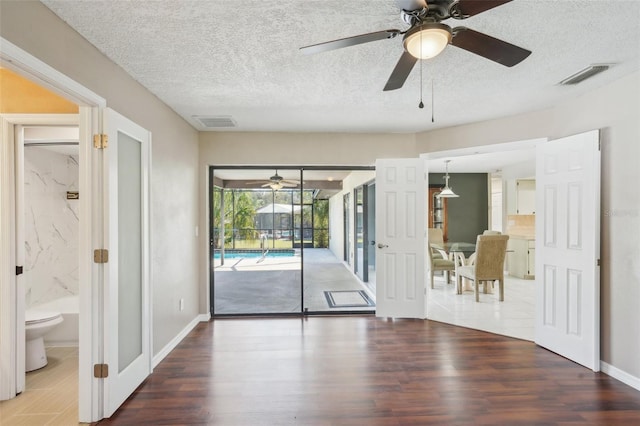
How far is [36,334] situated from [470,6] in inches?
155

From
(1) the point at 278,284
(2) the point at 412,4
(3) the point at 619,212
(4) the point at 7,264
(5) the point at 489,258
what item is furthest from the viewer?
(1) the point at 278,284

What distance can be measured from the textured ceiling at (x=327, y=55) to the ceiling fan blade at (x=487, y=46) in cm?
30

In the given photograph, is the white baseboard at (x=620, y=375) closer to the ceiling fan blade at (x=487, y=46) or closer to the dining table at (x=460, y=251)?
the ceiling fan blade at (x=487, y=46)

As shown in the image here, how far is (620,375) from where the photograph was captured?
277cm

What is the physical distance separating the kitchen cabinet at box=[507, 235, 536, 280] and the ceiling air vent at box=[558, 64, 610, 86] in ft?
15.3

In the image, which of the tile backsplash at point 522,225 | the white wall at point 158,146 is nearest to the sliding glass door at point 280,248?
the white wall at point 158,146

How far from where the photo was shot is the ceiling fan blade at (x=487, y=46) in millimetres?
1604

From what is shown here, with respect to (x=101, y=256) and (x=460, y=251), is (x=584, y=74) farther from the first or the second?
(x=101, y=256)

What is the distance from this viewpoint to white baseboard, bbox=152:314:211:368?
10.2ft

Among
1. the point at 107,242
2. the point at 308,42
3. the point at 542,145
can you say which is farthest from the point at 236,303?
the point at 542,145

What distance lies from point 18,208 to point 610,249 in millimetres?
4790

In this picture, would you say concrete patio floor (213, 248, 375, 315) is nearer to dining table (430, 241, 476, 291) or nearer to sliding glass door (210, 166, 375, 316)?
sliding glass door (210, 166, 375, 316)

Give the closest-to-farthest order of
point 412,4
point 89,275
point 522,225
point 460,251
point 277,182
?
point 412,4, point 89,275, point 460,251, point 522,225, point 277,182

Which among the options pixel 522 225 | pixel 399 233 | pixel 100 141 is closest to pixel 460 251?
pixel 399 233
